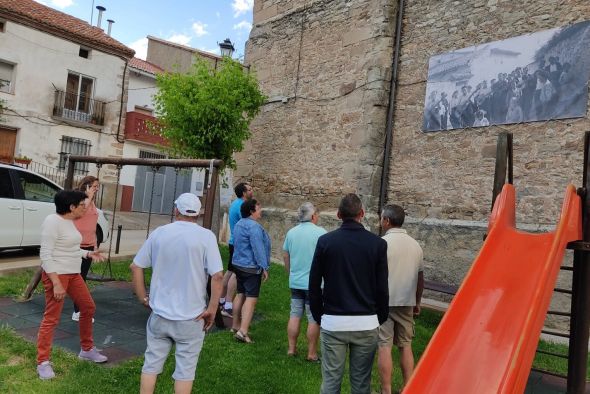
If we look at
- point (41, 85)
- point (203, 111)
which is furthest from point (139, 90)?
point (203, 111)

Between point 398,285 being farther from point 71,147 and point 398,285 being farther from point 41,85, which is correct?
point 41,85

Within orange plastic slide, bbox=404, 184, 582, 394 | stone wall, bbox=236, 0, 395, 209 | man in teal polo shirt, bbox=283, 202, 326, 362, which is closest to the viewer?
orange plastic slide, bbox=404, 184, 582, 394

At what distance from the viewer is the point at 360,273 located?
3.19 metres

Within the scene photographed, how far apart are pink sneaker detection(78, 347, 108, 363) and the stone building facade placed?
5.25 meters

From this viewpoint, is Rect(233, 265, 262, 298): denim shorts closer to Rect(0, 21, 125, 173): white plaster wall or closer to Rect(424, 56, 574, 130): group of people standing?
Rect(424, 56, 574, 130): group of people standing

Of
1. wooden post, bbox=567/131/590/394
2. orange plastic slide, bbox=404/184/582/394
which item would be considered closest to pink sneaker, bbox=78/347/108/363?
orange plastic slide, bbox=404/184/582/394

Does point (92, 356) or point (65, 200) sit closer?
point (65, 200)

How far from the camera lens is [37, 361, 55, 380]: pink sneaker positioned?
12.5 ft

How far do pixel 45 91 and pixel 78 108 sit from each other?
142 centimetres

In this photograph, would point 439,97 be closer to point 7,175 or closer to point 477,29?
point 477,29

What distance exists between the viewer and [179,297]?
3162mm

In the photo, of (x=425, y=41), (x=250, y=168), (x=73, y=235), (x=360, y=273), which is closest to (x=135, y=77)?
(x=250, y=168)

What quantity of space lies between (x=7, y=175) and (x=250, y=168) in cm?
513

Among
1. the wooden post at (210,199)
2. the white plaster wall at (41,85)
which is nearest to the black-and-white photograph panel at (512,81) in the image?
the wooden post at (210,199)
